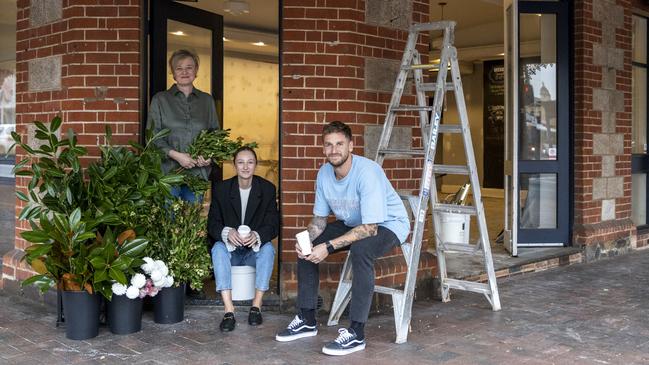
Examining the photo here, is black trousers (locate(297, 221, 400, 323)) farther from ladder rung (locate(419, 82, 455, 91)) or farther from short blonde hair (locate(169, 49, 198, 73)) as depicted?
short blonde hair (locate(169, 49, 198, 73))

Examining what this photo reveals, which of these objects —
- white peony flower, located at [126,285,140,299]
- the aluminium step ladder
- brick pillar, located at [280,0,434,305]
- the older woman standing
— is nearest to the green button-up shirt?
the older woman standing

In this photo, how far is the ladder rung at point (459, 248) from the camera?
548 cm

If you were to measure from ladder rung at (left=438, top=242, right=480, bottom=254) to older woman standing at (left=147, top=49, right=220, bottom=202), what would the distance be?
1.90 m

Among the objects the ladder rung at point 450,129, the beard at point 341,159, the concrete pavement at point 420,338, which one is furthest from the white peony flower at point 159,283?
the ladder rung at point 450,129

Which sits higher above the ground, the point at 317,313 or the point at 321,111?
the point at 321,111

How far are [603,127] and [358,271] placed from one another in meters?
4.90

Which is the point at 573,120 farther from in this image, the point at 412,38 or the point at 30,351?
the point at 30,351

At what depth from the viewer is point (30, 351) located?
4449 millimetres

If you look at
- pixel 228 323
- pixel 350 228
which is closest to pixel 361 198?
pixel 350 228

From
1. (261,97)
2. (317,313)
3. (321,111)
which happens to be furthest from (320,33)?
(261,97)

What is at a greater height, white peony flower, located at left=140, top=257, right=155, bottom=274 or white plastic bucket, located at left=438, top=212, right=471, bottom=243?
white plastic bucket, located at left=438, top=212, right=471, bottom=243

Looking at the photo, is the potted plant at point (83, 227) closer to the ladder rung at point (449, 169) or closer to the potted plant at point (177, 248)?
the potted plant at point (177, 248)

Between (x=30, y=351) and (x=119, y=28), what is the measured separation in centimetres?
238

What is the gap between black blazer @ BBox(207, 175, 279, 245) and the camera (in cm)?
514
